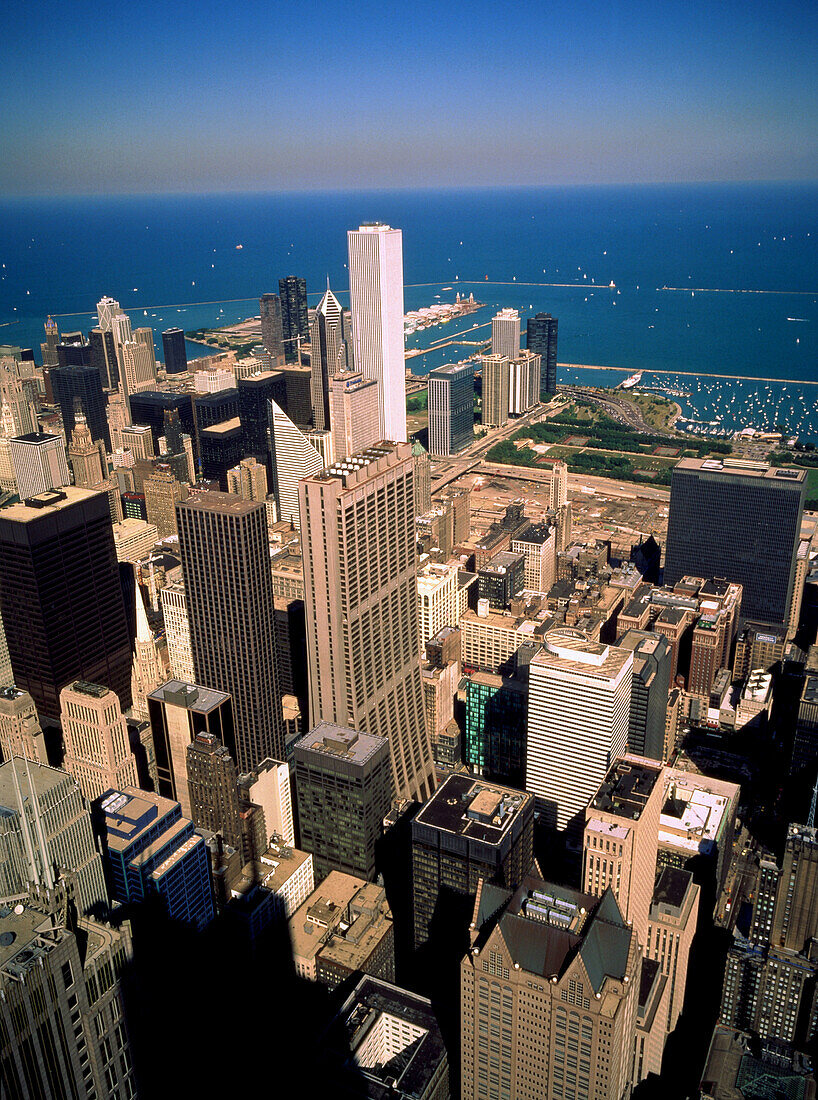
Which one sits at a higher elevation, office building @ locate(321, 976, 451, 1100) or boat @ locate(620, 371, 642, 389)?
boat @ locate(620, 371, 642, 389)

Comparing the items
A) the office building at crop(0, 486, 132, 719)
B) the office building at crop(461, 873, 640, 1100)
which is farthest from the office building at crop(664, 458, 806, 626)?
the office building at crop(461, 873, 640, 1100)

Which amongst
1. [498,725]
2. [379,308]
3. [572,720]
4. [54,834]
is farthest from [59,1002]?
[379,308]

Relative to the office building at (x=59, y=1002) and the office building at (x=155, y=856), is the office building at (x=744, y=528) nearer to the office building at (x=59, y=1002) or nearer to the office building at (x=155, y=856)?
the office building at (x=155, y=856)

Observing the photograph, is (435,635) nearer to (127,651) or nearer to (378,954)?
(127,651)

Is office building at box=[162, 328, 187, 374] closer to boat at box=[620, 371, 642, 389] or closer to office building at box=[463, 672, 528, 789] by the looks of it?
boat at box=[620, 371, 642, 389]

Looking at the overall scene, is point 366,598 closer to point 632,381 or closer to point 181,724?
point 181,724
